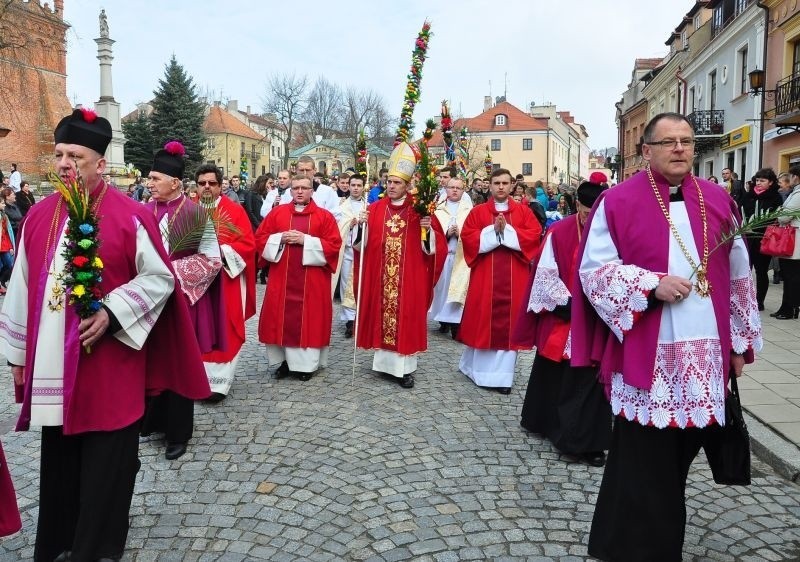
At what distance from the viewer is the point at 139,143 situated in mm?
41719

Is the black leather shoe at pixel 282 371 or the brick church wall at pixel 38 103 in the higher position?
the brick church wall at pixel 38 103

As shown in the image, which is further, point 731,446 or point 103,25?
point 103,25

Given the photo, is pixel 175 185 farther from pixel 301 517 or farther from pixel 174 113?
pixel 174 113

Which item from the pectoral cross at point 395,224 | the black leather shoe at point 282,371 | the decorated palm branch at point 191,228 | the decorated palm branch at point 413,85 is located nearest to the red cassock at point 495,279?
the pectoral cross at point 395,224

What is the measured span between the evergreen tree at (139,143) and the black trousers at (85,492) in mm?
40910

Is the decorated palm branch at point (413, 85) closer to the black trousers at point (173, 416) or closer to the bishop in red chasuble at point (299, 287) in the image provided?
the bishop in red chasuble at point (299, 287)

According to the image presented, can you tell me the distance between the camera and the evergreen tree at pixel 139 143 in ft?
136

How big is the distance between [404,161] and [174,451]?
355 cm

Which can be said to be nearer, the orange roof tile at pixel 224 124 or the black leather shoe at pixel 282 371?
the black leather shoe at pixel 282 371

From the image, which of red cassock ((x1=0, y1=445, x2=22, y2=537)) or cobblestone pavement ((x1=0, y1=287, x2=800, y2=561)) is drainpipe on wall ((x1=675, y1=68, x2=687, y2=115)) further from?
red cassock ((x1=0, y1=445, x2=22, y2=537))

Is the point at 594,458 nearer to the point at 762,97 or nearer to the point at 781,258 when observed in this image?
the point at 781,258

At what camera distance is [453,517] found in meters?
3.86

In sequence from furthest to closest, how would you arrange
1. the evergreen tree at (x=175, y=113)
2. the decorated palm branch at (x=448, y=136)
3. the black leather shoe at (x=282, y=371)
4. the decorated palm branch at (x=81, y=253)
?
the evergreen tree at (x=175, y=113) → the decorated palm branch at (x=448, y=136) → the black leather shoe at (x=282, y=371) → the decorated palm branch at (x=81, y=253)

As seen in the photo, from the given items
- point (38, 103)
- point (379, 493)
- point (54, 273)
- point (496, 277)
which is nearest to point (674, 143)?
point (379, 493)
